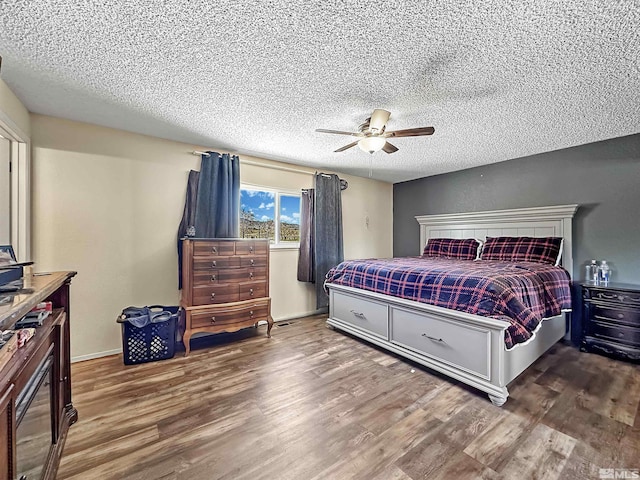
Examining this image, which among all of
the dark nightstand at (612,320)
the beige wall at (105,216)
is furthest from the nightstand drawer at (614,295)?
the beige wall at (105,216)

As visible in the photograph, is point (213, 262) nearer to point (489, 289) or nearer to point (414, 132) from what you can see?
point (414, 132)

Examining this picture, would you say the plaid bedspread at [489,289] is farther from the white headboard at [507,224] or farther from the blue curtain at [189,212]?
the blue curtain at [189,212]

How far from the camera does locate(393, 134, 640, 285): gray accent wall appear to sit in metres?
2.89

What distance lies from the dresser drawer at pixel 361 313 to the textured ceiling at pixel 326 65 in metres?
1.83

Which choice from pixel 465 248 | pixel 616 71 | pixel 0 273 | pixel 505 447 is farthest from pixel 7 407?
pixel 465 248

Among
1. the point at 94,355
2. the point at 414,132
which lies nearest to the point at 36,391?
the point at 94,355

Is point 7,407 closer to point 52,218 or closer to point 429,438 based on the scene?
point 429,438

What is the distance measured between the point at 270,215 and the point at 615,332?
3897mm

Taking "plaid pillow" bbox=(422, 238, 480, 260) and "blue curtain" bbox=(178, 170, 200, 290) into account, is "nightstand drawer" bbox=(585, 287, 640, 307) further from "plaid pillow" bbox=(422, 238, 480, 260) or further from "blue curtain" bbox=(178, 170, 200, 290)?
"blue curtain" bbox=(178, 170, 200, 290)

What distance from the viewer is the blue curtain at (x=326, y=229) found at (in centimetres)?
407

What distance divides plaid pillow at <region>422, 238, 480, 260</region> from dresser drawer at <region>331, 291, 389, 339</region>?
67.6 inches

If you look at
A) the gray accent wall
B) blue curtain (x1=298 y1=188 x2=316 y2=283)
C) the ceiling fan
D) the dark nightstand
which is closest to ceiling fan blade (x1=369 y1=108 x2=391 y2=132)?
the ceiling fan

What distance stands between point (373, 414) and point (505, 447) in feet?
2.39

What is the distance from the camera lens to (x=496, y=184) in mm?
3926
